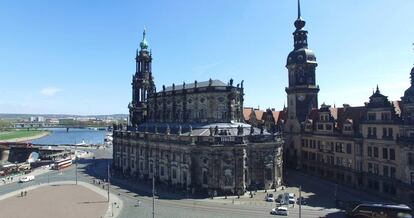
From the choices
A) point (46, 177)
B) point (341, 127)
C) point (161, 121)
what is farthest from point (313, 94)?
point (46, 177)

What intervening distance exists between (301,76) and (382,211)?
4450 cm

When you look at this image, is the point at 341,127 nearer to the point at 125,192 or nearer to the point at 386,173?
the point at 386,173

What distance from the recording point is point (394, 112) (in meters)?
57.2

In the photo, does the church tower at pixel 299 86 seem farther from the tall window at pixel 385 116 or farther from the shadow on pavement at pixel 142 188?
the shadow on pavement at pixel 142 188

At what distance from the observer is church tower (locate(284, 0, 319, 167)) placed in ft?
269

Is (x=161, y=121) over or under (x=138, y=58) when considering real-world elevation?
under

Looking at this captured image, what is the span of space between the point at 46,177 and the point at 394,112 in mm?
72243

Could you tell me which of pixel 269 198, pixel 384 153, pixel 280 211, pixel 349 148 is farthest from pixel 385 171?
pixel 280 211

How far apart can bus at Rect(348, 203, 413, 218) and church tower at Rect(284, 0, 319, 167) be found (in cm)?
3948

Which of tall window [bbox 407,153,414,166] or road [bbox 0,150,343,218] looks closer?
road [bbox 0,150,343,218]

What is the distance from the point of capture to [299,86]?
82688mm

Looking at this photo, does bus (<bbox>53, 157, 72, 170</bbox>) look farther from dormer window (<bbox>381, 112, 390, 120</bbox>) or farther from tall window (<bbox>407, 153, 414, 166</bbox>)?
tall window (<bbox>407, 153, 414, 166</bbox>)

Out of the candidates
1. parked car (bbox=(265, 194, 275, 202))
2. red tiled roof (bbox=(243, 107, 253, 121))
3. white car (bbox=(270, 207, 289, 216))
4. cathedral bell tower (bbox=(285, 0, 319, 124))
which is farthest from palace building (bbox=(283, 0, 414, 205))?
white car (bbox=(270, 207, 289, 216))

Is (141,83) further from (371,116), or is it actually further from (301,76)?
(371,116)
